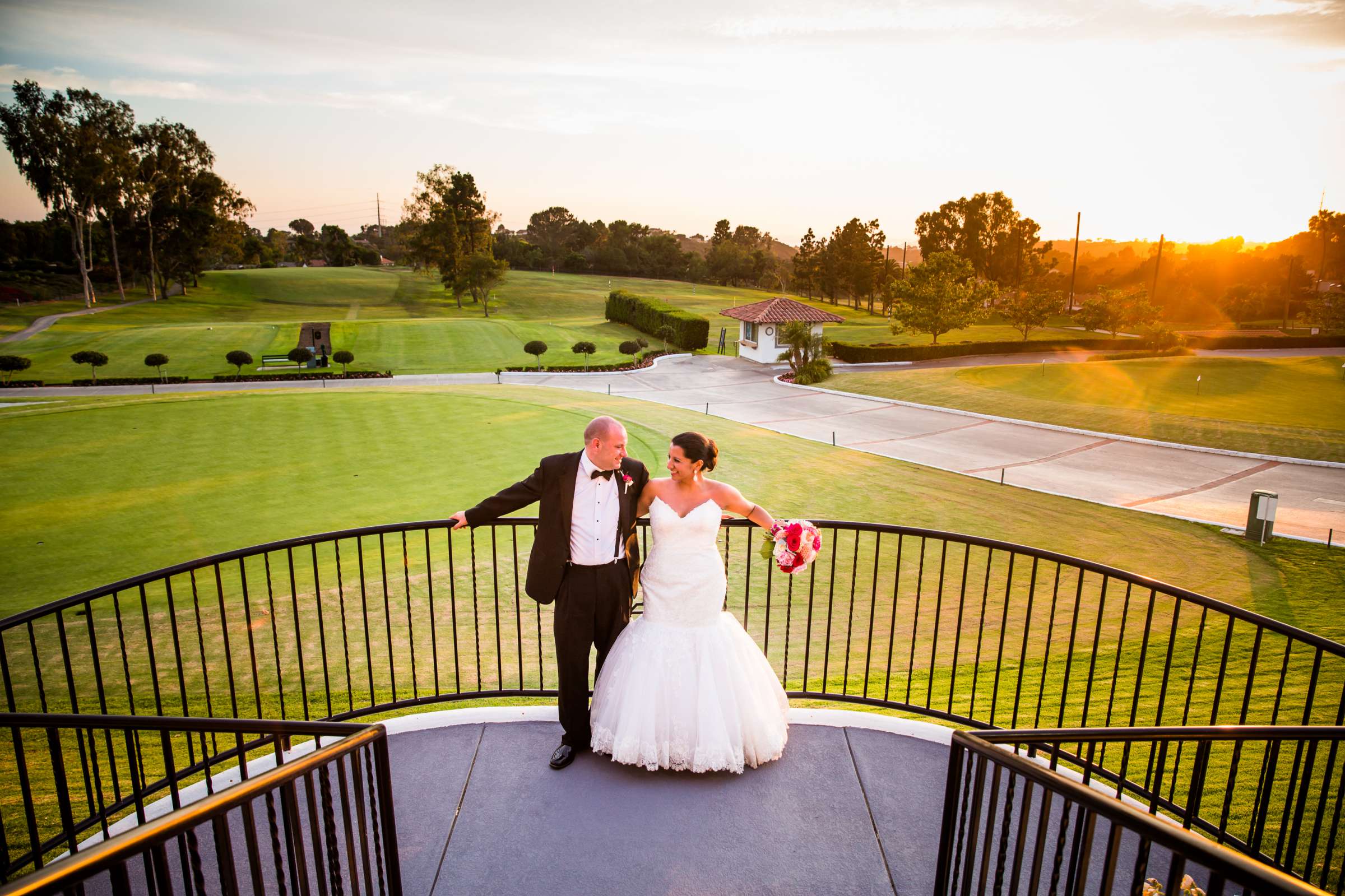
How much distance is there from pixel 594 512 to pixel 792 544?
1.24 m

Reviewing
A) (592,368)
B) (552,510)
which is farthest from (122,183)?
(552,510)

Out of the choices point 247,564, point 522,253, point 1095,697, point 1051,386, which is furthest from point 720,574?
point 522,253

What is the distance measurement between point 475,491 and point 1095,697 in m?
8.86

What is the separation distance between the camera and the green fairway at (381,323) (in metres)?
34.8

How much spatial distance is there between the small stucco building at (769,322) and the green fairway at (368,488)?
2366 cm

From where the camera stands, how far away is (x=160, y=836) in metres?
1.56

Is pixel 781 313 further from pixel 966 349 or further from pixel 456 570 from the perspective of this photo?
pixel 456 570

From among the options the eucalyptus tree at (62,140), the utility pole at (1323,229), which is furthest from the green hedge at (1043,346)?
the eucalyptus tree at (62,140)

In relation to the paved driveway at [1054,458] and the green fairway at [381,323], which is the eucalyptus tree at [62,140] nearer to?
the green fairway at [381,323]

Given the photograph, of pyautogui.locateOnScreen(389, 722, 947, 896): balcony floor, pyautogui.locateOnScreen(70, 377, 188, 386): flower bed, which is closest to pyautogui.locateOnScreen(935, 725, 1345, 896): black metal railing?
pyautogui.locateOnScreen(389, 722, 947, 896): balcony floor

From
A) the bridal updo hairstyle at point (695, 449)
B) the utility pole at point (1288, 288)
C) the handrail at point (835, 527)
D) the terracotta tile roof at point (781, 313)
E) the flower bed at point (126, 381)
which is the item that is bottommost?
the flower bed at point (126, 381)

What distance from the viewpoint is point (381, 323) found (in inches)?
1687

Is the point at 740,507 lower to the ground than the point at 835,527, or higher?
higher

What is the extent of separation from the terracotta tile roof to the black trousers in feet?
123
